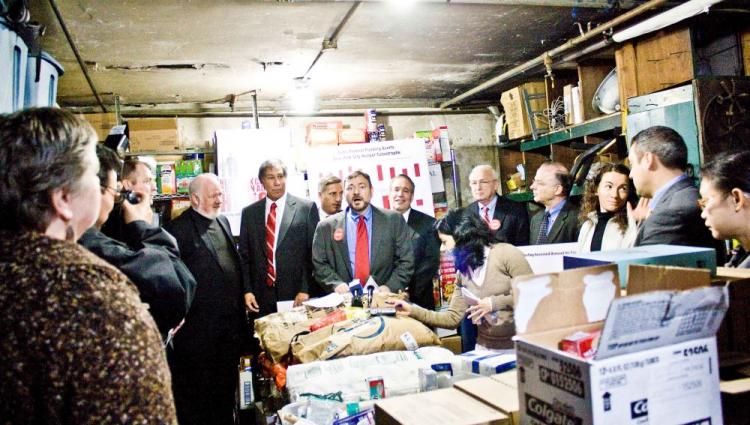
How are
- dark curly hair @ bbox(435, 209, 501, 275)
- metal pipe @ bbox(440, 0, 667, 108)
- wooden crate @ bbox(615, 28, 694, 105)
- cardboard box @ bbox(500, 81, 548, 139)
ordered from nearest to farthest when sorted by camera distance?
1. dark curly hair @ bbox(435, 209, 501, 275)
2. metal pipe @ bbox(440, 0, 667, 108)
3. wooden crate @ bbox(615, 28, 694, 105)
4. cardboard box @ bbox(500, 81, 548, 139)

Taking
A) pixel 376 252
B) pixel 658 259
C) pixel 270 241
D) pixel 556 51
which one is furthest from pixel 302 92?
pixel 658 259

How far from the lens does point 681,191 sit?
2465 millimetres

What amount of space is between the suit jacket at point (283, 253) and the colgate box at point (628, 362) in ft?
10.9

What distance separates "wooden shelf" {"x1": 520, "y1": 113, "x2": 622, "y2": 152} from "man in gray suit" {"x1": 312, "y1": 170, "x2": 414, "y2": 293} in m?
1.92

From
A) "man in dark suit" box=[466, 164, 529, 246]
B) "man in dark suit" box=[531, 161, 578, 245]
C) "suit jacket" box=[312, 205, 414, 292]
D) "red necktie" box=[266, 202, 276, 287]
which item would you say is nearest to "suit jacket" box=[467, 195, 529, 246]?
"man in dark suit" box=[466, 164, 529, 246]

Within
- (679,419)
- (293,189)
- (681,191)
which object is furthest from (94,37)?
(679,419)

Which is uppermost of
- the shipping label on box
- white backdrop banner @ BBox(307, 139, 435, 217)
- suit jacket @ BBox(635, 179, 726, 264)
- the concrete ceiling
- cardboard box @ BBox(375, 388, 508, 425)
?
the concrete ceiling

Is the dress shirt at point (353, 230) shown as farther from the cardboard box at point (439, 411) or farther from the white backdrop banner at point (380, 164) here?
the cardboard box at point (439, 411)

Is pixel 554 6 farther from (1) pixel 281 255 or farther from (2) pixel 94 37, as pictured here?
(2) pixel 94 37

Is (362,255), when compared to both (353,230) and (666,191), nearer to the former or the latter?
(353,230)

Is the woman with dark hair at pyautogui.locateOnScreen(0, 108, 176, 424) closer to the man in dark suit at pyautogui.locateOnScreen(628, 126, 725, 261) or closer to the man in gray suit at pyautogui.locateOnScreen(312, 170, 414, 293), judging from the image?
the man in dark suit at pyautogui.locateOnScreen(628, 126, 725, 261)

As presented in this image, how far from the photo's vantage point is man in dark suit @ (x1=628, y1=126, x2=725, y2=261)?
234 centimetres

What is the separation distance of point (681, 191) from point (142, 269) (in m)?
2.38

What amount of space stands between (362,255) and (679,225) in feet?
7.88
